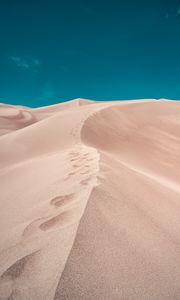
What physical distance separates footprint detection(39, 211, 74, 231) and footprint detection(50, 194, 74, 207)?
0.21 metres

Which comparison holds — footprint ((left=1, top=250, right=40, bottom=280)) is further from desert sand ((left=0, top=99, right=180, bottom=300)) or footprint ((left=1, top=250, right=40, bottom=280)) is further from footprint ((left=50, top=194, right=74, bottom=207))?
footprint ((left=50, top=194, right=74, bottom=207))

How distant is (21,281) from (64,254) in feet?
0.77

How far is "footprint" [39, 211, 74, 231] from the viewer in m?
1.50

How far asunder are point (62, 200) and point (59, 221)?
1.21 feet

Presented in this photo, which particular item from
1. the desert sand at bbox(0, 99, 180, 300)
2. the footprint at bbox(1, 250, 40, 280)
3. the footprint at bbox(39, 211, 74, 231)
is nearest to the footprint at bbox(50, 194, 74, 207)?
the desert sand at bbox(0, 99, 180, 300)

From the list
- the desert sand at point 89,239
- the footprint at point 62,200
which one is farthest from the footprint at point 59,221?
the footprint at point 62,200

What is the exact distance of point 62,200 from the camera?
6.30ft

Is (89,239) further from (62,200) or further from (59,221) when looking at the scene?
(62,200)

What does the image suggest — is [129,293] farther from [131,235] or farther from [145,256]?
[131,235]

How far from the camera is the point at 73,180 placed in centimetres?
238

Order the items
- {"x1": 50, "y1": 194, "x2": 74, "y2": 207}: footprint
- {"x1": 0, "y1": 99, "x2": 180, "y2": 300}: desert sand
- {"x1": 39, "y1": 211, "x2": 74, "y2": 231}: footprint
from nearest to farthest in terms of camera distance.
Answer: {"x1": 0, "y1": 99, "x2": 180, "y2": 300}: desert sand
{"x1": 39, "y1": 211, "x2": 74, "y2": 231}: footprint
{"x1": 50, "y1": 194, "x2": 74, "y2": 207}: footprint

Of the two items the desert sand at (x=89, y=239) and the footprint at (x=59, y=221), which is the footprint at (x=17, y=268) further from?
the footprint at (x=59, y=221)

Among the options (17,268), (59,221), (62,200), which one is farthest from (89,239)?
(62,200)

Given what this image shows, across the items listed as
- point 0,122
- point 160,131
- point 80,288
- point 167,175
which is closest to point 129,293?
point 80,288
